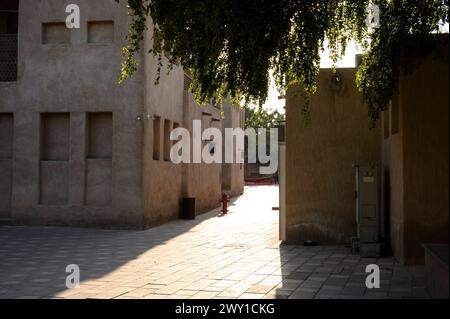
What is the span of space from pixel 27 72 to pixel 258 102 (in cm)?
1147

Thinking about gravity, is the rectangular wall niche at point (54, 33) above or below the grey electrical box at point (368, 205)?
above

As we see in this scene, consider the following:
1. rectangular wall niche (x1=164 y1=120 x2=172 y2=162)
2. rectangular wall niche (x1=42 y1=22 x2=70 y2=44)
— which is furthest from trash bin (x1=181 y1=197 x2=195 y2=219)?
rectangular wall niche (x1=42 y1=22 x2=70 y2=44)

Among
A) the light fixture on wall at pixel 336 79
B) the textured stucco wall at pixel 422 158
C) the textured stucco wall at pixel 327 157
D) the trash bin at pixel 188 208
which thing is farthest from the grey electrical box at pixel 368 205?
the trash bin at pixel 188 208

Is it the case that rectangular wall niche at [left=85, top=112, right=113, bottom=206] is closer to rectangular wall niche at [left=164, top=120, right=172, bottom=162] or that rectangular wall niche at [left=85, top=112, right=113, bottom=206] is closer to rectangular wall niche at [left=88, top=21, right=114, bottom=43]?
rectangular wall niche at [left=88, top=21, right=114, bottom=43]

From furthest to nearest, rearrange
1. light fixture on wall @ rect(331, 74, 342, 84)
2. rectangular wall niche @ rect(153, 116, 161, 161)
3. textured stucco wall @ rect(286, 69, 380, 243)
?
rectangular wall niche @ rect(153, 116, 161, 161)
light fixture on wall @ rect(331, 74, 342, 84)
textured stucco wall @ rect(286, 69, 380, 243)

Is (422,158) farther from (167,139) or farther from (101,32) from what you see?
(167,139)

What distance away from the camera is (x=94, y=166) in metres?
16.8

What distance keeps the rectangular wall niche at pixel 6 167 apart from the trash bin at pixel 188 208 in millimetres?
6359

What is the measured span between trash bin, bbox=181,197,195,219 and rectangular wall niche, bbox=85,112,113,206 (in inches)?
175

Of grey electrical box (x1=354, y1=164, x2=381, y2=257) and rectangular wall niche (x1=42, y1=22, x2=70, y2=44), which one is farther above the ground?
rectangular wall niche (x1=42, y1=22, x2=70, y2=44)

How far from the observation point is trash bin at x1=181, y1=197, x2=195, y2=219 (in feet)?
67.0

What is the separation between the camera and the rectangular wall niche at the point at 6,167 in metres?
17.4

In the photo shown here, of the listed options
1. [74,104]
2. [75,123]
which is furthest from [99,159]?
[74,104]

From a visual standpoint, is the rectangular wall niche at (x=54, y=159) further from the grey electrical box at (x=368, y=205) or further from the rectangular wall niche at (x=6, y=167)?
the grey electrical box at (x=368, y=205)
